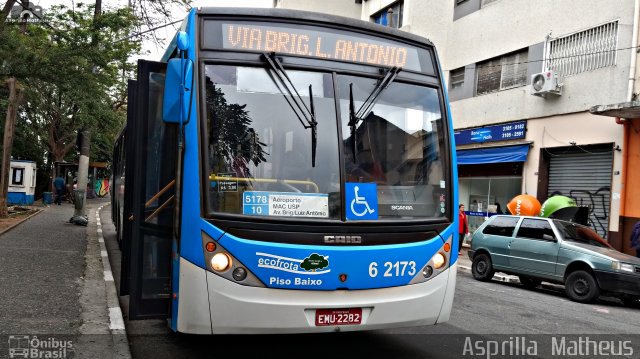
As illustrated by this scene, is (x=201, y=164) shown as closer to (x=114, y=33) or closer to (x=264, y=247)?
(x=264, y=247)

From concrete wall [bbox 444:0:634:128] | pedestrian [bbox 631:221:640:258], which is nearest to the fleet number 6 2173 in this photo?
pedestrian [bbox 631:221:640:258]

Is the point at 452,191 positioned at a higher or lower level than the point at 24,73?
lower

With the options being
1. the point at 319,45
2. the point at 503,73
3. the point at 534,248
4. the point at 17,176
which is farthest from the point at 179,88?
the point at 17,176

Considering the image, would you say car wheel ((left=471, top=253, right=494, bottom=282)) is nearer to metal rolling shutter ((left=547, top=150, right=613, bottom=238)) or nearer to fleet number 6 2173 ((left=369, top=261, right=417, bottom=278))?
metal rolling shutter ((left=547, top=150, right=613, bottom=238))

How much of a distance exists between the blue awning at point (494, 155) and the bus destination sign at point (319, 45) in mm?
13815

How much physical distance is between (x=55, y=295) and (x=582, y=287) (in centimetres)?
888

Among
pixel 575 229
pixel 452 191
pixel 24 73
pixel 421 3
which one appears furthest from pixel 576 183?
pixel 24 73

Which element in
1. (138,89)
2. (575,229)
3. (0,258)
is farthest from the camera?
(575,229)

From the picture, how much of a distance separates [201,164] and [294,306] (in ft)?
4.31

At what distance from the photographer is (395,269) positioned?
4.47 metres

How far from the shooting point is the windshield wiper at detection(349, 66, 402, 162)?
457 centimetres

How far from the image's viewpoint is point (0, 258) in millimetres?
9398

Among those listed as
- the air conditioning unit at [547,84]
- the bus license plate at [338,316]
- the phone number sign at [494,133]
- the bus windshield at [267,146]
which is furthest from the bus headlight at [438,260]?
A: the phone number sign at [494,133]

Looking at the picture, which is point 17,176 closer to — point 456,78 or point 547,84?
point 456,78
